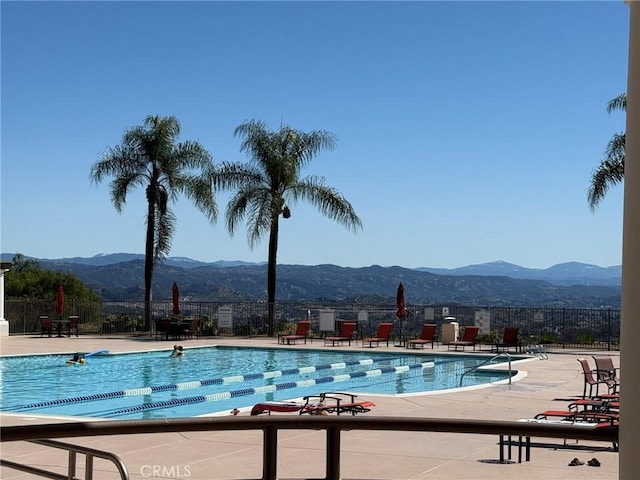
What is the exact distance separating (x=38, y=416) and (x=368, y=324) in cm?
1858

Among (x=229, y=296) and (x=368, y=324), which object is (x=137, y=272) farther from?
(x=368, y=324)

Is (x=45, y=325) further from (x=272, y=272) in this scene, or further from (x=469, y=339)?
(x=469, y=339)

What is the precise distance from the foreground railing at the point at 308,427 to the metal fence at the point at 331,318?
2432cm

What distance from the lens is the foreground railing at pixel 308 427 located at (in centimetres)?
309

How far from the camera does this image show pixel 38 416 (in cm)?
1260

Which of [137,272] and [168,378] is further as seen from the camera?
[137,272]

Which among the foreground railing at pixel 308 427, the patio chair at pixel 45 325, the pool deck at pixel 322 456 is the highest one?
the foreground railing at pixel 308 427

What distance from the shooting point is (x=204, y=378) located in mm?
21125

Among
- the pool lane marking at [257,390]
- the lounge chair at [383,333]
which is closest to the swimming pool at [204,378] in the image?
the pool lane marking at [257,390]

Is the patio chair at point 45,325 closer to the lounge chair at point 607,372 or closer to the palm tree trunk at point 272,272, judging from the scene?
the palm tree trunk at point 272,272

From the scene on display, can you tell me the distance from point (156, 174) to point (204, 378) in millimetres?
14663

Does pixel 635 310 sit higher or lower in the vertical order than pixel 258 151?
lower

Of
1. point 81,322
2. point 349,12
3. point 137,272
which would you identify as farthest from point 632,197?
point 137,272

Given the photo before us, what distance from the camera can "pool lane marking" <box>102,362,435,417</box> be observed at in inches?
612
